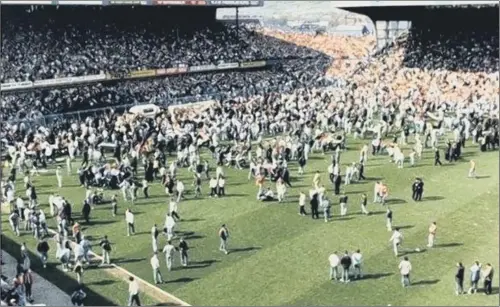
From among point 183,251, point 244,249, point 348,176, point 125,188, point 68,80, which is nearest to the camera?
point 183,251

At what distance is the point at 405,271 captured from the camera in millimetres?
18609

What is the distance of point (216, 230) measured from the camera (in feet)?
77.7

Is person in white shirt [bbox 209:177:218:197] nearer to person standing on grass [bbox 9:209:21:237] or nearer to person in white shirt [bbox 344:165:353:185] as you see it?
person in white shirt [bbox 344:165:353:185]

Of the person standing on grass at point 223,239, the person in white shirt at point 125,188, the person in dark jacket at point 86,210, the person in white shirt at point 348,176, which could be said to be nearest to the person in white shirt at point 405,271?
the person standing on grass at point 223,239

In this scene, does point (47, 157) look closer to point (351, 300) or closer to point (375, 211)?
point (375, 211)

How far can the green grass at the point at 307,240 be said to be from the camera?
18.8 metres

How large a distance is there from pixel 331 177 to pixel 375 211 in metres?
3.38

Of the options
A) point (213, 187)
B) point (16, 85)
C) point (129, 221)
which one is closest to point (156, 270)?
point (129, 221)

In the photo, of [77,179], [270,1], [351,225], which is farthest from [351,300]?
[270,1]

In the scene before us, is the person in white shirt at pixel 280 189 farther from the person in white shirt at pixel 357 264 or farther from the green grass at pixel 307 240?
the person in white shirt at pixel 357 264

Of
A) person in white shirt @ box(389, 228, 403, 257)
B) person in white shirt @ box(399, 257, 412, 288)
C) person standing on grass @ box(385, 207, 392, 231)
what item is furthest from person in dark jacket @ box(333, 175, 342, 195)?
person in white shirt @ box(399, 257, 412, 288)

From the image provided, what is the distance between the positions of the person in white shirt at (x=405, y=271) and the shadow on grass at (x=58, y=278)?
741 cm

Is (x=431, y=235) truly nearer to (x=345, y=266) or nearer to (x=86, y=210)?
(x=345, y=266)

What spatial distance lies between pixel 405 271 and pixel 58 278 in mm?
9468
